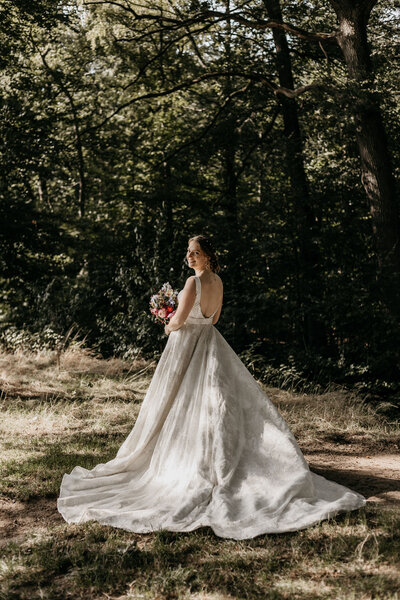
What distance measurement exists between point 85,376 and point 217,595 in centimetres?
663

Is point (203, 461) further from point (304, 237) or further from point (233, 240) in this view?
point (233, 240)

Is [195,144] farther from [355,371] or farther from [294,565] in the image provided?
[294,565]

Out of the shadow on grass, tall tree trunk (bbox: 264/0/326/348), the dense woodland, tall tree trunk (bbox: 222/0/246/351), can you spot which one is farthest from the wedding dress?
tall tree trunk (bbox: 222/0/246/351)

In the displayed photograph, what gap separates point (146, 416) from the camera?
4.79 metres

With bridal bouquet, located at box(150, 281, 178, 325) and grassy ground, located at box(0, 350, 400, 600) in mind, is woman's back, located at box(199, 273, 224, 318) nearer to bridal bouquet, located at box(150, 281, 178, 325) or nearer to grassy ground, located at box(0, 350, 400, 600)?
bridal bouquet, located at box(150, 281, 178, 325)

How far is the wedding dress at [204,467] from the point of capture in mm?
3811

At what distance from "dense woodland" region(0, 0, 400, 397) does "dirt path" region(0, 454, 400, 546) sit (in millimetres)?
3791

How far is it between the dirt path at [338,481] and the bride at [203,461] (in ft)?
0.55

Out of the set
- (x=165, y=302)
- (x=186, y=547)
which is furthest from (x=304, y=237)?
(x=186, y=547)

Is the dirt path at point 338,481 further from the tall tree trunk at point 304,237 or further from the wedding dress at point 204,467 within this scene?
the tall tree trunk at point 304,237

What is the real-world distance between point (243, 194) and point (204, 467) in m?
11.6

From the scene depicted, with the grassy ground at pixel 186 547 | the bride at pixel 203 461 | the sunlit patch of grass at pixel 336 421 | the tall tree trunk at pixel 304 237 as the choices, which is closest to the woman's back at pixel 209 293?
the bride at pixel 203 461

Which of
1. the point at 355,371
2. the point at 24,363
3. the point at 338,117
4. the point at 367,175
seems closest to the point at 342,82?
the point at 338,117

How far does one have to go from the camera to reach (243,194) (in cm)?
1506
